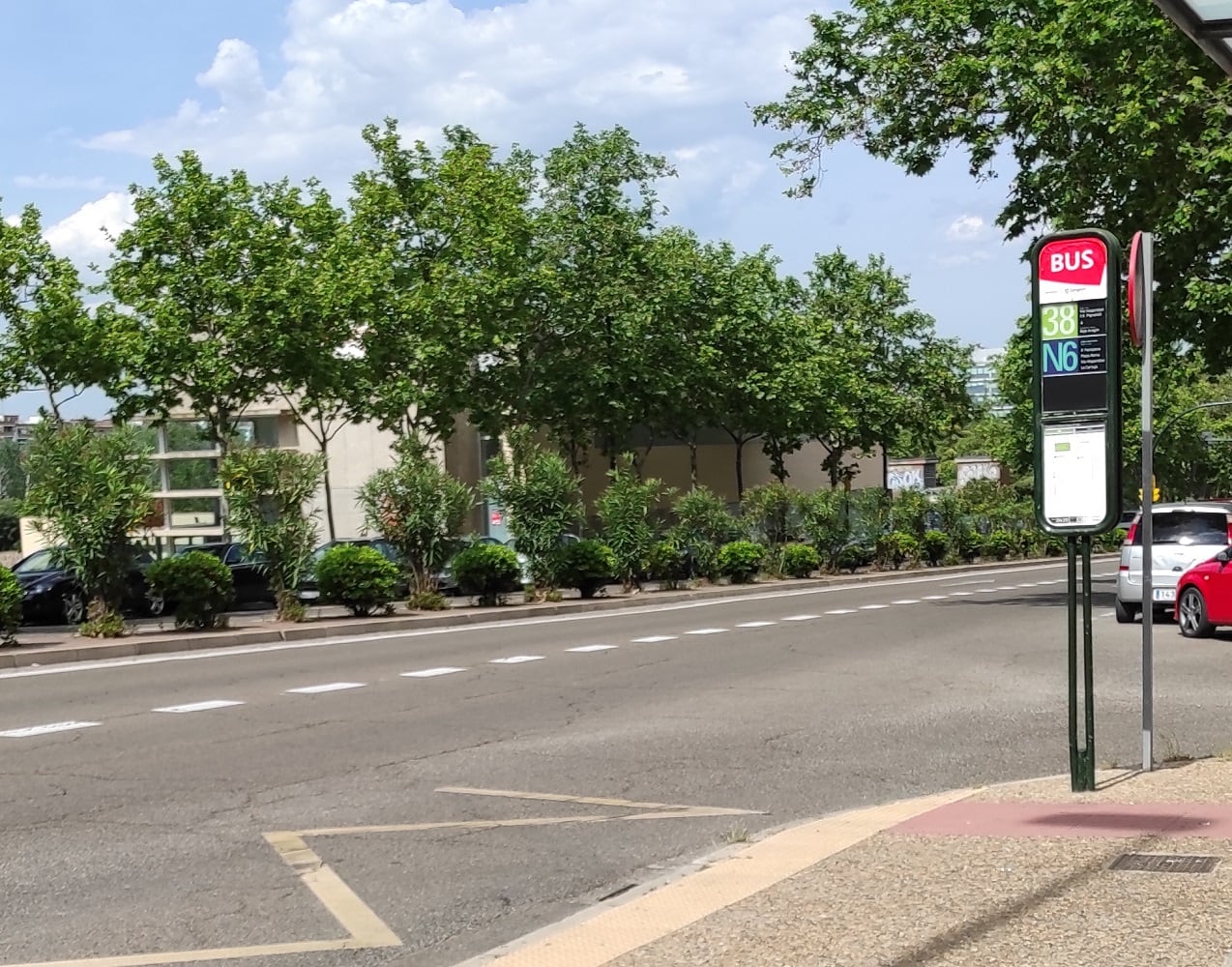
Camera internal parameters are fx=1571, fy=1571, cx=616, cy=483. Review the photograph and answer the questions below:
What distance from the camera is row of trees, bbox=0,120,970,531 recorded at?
34.5m

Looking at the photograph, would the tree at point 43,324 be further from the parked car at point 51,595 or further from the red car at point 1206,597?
the red car at point 1206,597

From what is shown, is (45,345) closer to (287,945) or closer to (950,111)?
(950,111)

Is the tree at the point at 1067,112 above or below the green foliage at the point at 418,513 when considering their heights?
above

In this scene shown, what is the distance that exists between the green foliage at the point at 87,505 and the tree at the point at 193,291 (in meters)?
12.1

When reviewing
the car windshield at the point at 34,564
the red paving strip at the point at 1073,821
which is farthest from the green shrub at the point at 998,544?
the red paving strip at the point at 1073,821

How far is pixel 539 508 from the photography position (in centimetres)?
3078

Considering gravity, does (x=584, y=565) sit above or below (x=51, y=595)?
above

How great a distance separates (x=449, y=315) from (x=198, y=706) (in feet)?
87.6

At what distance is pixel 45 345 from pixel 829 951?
31.1 metres

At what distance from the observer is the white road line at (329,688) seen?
15.1 metres

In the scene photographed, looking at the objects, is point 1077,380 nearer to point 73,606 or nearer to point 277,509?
point 277,509

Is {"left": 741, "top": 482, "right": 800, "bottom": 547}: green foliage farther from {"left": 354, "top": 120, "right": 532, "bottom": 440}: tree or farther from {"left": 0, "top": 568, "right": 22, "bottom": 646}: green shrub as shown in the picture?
{"left": 0, "top": 568, "right": 22, "bottom": 646}: green shrub

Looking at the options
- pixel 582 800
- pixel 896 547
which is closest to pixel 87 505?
pixel 582 800

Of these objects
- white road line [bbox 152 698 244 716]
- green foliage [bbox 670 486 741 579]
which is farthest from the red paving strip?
green foliage [bbox 670 486 741 579]
